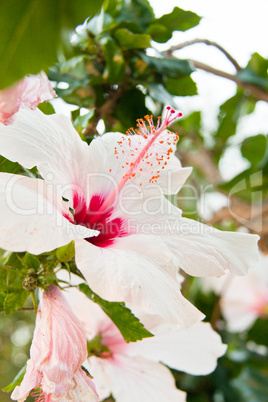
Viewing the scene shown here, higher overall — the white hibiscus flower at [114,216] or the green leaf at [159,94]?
the green leaf at [159,94]

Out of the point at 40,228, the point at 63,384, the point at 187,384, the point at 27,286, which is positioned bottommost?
the point at 187,384

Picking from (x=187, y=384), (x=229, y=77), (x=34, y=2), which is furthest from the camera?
(x=187, y=384)

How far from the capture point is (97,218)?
824 mm

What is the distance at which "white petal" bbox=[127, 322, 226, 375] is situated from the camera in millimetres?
896

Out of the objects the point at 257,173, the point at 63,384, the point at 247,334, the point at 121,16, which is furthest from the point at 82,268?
the point at 247,334

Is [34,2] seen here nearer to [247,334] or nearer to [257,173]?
[257,173]

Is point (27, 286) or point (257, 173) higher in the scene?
point (257, 173)

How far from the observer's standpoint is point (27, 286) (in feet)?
2.18

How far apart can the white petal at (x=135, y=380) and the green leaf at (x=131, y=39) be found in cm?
86

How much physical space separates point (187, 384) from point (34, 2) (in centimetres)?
161

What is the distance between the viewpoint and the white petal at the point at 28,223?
0.51 meters

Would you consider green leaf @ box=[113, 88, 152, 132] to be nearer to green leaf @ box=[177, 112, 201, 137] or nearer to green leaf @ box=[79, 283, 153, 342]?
green leaf @ box=[79, 283, 153, 342]

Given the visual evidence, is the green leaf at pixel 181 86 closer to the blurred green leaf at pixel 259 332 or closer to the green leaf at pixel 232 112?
the green leaf at pixel 232 112

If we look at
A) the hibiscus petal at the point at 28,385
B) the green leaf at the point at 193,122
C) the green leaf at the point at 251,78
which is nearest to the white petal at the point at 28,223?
the hibiscus petal at the point at 28,385
